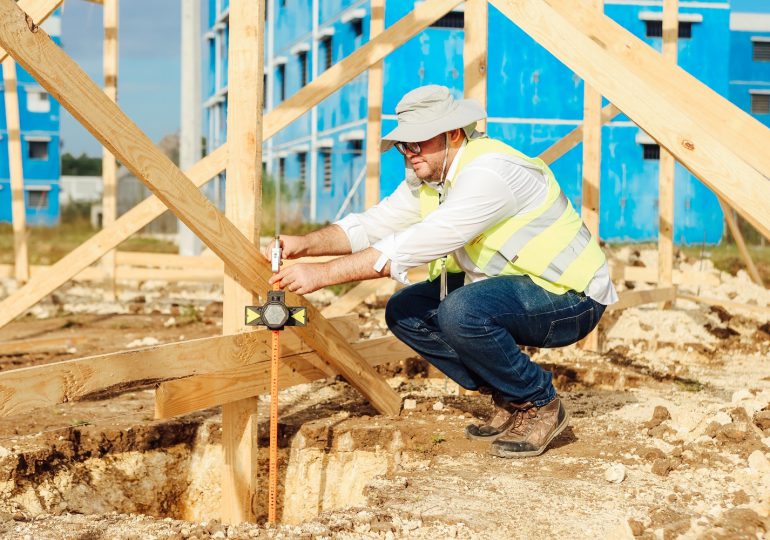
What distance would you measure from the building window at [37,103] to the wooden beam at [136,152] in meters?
28.7

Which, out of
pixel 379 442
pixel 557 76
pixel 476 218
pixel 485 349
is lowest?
pixel 379 442

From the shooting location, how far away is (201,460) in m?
4.54

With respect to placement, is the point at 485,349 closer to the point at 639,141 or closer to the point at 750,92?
the point at 639,141

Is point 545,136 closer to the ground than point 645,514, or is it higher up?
higher up

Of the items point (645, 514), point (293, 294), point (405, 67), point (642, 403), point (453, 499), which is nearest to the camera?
point (645, 514)

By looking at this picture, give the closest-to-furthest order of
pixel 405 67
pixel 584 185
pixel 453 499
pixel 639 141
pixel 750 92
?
pixel 453 499
pixel 584 185
pixel 405 67
pixel 639 141
pixel 750 92

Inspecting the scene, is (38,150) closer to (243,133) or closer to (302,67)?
(302,67)

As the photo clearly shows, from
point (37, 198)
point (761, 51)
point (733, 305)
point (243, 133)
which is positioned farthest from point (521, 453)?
point (37, 198)

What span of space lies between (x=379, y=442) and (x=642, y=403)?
1461mm

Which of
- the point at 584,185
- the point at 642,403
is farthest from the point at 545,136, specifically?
the point at 642,403

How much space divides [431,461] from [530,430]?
0.44m

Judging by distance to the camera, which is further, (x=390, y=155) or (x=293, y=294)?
(x=390, y=155)

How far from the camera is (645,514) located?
310 cm

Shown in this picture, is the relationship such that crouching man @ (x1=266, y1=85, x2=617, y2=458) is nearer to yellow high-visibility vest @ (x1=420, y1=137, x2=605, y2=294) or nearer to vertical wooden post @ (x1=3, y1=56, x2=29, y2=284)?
yellow high-visibility vest @ (x1=420, y1=137, x2=605, y2=294)
